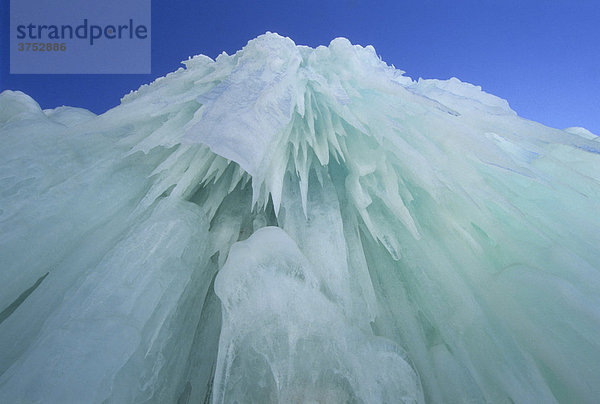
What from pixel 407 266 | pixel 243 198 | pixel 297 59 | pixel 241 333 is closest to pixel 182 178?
pixel 243 198

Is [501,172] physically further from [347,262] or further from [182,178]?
[182,178]

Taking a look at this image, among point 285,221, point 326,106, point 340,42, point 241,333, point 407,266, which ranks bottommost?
point 241,333

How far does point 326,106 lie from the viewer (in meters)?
1.96

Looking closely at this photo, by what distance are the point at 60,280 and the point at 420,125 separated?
2.16m

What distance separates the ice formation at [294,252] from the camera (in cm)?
113

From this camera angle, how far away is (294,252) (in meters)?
1.37

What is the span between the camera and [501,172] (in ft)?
6.41

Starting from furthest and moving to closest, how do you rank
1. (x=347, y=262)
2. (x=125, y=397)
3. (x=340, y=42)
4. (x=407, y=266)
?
1. (x=340, y=42)
2. (x=407, y=266)
3. (x=347, y=262)
4. (x=125, y=397)

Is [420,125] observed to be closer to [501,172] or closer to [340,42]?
[501,172]

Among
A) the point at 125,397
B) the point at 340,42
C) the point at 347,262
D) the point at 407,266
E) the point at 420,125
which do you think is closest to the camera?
the point at 125,397

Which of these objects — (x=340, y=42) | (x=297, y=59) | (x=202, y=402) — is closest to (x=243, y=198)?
(x=297, y=59)

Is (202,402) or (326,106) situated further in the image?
(326,106)

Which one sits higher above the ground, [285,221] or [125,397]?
[285,221]

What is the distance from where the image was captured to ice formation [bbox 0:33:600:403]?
44.5 inches
